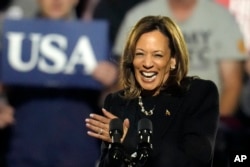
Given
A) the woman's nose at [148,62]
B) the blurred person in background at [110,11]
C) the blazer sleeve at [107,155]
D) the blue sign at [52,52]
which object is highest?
the blurred person in background at [110,11]

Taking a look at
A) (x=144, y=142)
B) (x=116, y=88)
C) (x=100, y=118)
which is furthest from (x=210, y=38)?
(x=144, y=142)

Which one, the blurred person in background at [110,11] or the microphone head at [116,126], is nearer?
the microphone head at [116,126]

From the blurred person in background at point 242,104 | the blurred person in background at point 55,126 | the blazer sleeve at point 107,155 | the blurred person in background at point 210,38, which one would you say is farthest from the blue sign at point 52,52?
the blazer sleeve at point 107,155

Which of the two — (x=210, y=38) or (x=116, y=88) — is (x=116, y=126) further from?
(x=210, y=38)

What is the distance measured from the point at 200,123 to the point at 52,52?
6.24 ft

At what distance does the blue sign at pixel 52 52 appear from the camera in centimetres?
381

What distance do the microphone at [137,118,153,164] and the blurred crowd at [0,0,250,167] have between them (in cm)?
183

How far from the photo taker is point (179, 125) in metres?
2.05

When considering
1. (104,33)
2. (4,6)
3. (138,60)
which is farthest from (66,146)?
(138,60)

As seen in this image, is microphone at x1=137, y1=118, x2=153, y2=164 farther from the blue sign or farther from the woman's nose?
the blue sign

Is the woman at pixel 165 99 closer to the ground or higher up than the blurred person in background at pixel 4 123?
closer to the ground

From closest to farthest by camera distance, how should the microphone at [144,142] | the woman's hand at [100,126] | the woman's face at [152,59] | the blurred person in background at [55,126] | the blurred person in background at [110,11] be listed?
the microphone at [144,142]
the woman's hand at [100,126]
the woman's face at [152,59]
the blurred person in background at [55,126]
the blurred person in background at [110,11]

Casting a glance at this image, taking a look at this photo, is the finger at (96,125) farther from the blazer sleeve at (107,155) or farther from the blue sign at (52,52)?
the blue sign at (52,52)

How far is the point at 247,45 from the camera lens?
13.6 feet
